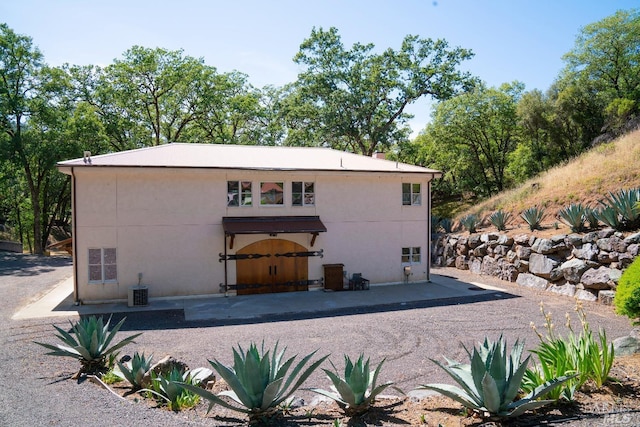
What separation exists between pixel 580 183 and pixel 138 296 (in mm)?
19954

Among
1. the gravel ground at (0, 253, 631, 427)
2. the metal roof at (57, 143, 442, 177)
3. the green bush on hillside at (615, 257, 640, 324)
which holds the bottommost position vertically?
the gravel ground at (0, 253, 631, 427)

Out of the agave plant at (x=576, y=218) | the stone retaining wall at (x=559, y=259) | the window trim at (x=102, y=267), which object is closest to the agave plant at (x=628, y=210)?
the stone retaining wall at (x=559, y=259)

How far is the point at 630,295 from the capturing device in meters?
7.66

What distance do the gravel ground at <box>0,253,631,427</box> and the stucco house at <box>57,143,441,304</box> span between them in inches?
98.8

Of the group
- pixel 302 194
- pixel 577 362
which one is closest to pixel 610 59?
pixel 302 194

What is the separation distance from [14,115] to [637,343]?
33963 millimetres

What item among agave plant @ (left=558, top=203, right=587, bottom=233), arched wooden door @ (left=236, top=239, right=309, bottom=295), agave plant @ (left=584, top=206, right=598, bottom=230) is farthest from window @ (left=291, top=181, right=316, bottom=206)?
agave plant @ (left=584, top=206, right=598, bottom=230)

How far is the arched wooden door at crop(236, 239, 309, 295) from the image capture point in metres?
15.7

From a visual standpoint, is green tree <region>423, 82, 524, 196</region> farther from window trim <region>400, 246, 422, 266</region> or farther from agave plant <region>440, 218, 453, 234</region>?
window trim <region>400, 246, 422, 266</region>

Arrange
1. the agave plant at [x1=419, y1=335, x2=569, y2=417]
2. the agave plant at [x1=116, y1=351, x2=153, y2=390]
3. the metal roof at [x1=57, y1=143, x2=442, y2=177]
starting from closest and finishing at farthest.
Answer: the agave plant at [x1=419, y1=335, x2=569, y2=417] < the agave plant at [x1=116, y1=351, x2=153, y2=390] < the metal roof at [x1=57, y1=143, x2=442, y2=177]

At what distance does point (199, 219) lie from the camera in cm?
1509

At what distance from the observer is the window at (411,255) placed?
18141 millimetres

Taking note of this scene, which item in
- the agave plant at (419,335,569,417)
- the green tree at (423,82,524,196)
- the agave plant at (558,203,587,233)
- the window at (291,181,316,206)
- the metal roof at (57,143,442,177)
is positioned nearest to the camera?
the agave plant at (419,335,569,417)

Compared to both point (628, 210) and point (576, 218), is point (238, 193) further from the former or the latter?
point (628, 210)
